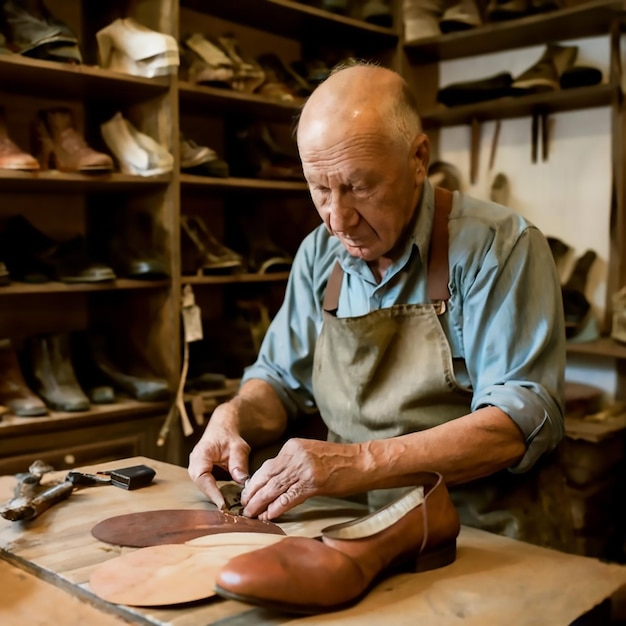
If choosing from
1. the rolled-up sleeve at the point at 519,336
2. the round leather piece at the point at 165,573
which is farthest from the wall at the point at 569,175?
the round leather piece at the point at 165,573

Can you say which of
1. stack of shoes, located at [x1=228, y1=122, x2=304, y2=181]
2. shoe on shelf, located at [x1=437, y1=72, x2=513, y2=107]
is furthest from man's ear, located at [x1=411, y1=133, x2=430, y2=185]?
shoe on shelf, located at [x1=437, y1=72, x2=513, y2=107]

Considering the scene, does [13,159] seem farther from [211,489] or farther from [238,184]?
[211,489]

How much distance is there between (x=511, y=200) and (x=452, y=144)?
1.41ft

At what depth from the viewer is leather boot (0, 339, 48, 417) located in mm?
2355

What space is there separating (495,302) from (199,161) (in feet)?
5.27

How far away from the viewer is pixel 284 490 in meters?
1.21

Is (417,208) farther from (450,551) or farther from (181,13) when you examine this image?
(181,13)

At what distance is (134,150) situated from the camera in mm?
2607

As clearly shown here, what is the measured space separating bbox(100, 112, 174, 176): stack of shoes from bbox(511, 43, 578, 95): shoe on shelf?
4.71 feet

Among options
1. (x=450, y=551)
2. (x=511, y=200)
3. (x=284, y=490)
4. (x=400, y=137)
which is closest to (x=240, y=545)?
(x=284, y=490)

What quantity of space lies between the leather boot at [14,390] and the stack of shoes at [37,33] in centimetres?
88

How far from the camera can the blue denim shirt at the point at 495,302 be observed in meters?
1.32

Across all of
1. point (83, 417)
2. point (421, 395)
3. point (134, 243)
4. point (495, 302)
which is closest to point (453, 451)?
point (421, 395)

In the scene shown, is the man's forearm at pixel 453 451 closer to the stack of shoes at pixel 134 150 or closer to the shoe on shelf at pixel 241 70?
the stack of shoes at pixel 134 150
